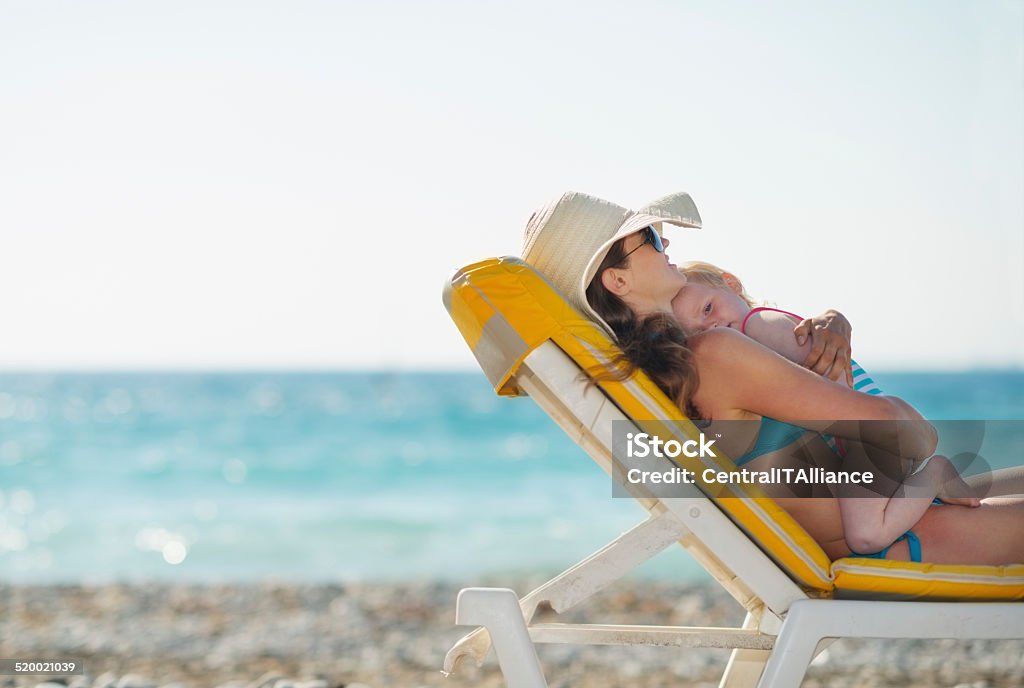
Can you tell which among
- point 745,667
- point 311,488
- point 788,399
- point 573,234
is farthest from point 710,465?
point 311,488

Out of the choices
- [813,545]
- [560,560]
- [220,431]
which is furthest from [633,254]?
[220,431]

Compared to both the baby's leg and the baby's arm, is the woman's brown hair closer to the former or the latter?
the baby's arm

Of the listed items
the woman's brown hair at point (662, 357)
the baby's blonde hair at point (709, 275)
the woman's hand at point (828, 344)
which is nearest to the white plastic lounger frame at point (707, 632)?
the woman's brown hair at point (662, 357)

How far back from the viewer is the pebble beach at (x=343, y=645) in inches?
216

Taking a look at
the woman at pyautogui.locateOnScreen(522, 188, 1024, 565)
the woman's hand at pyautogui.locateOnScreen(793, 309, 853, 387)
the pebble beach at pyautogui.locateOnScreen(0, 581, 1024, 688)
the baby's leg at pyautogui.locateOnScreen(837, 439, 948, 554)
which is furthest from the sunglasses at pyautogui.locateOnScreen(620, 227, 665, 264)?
the pebble beach at pyautogui.locateOnScreen(0, 581, 1024, 688)

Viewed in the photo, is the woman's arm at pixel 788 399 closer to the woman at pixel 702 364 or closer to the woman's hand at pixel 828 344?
the woman at pixel 702 364

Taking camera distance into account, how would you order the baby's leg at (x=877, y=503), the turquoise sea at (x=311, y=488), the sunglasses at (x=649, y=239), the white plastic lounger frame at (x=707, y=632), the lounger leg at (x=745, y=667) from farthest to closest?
the turquoise sea at (x=311, y=488)
the lounger leg at (x=745, y=667)
the sunglasses at (x=649, y=239)
the baby's leg at (x=877, y=503)
the white plastic lounger frame at (x=707, y=632)

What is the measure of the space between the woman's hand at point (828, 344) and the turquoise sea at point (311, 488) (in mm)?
759

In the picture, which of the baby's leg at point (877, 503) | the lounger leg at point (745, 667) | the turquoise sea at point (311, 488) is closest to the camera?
the baby's leg at point (877, 503)

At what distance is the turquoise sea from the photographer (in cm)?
1213

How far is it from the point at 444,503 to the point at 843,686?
11639 millimetres

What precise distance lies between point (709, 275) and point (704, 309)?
1.05 ft

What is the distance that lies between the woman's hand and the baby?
0.09 ft

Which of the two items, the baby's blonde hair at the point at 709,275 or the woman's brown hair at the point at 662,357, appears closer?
the woman's brown hair at the point at 662,357
